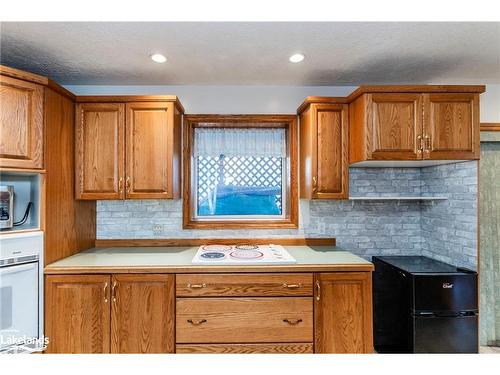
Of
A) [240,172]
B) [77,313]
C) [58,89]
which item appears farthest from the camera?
[240,172]

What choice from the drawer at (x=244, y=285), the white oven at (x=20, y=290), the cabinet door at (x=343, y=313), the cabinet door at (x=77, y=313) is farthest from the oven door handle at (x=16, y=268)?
the cabinet door at (x=343, y=313)

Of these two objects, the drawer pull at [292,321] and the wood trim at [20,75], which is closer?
the wood trim at [20,75]

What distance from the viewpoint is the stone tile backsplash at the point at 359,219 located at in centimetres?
259

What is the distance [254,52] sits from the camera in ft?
6.55

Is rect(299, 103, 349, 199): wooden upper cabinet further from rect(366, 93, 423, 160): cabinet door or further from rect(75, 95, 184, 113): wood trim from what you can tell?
rect(75, 95, 184, 113): wood trim

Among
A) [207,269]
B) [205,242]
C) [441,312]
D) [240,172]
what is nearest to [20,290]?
[207,269]

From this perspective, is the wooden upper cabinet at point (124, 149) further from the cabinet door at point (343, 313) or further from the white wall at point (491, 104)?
the white wall at point (491, 104)

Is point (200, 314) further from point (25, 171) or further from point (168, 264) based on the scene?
point (25, 171)

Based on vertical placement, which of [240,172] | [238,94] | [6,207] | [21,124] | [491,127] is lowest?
A: [6,207]

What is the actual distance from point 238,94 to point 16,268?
2.08m

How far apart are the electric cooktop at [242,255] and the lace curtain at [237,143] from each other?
0.85 m

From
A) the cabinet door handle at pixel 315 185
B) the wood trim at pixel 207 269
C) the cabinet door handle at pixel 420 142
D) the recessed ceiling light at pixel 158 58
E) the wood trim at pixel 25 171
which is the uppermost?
the recessed ceiling light at pixel 158 58
